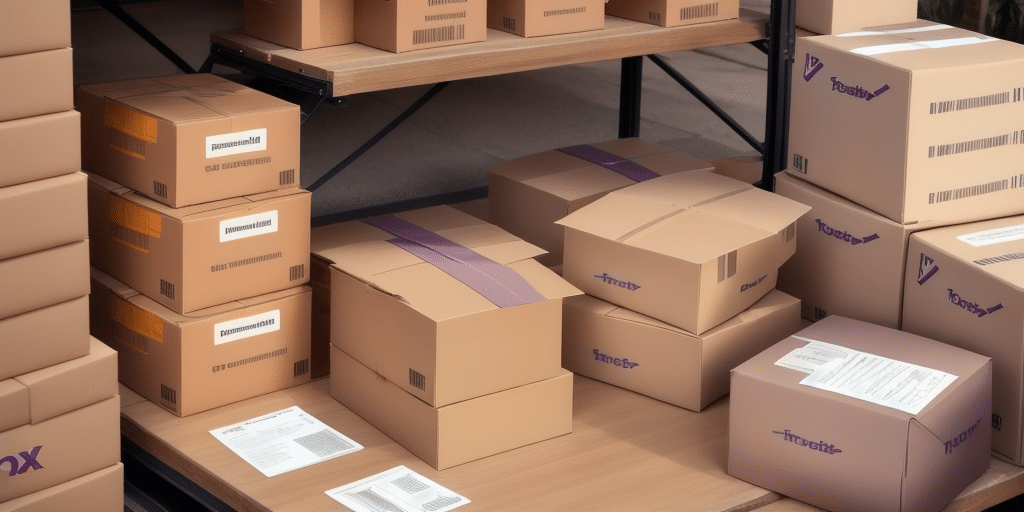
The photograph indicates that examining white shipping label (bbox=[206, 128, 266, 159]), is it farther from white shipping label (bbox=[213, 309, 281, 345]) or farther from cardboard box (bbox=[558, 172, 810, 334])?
cardboard box (bbox=[558, 172, 810, 334])

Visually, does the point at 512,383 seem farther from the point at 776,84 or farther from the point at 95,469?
the point at 776,84

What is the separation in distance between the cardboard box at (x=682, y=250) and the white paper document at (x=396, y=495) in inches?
25.9

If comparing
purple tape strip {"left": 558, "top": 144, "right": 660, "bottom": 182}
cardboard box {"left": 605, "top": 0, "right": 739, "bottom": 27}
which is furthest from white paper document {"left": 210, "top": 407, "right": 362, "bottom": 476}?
cardboard box {"left": 605, "top": 0, "right": 739, "bottom": 27}

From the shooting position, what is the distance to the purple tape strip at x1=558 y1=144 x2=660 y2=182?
130 inches

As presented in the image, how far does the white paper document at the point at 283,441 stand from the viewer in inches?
93.6

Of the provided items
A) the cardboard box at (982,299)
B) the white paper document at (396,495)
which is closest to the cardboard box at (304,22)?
the white paper document at (396,495)

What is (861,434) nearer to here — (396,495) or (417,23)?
(396,495)

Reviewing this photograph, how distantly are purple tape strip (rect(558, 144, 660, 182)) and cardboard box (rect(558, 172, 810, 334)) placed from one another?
1.30ft

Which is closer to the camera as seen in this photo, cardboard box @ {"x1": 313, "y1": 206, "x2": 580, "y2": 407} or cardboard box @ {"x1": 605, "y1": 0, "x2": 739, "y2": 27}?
cardboard box @ {"x1": 313, "y1": 206, "x2": 580, "y2": 407}

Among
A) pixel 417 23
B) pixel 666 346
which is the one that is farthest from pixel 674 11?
pixel 666 346

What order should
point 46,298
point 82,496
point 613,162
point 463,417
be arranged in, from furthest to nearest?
point 613,162 < point 463,417 < point 82,496 < point 46,298

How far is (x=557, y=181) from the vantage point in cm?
319

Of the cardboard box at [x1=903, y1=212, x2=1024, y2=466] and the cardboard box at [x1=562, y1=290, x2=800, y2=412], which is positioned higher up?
the cardboard box at [x1=903, y1=212, x2=1024, y2=466]

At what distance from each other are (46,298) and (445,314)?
2.41 ft
